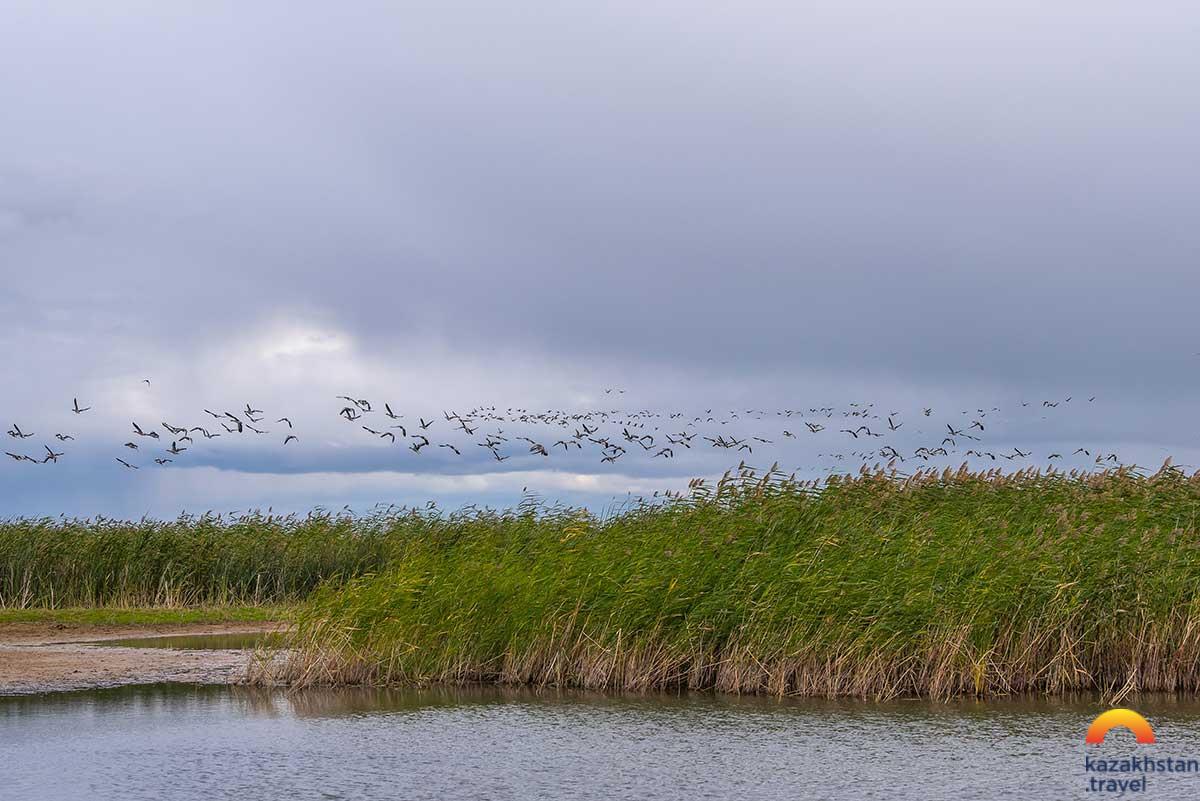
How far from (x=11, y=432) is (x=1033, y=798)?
67.1 ft

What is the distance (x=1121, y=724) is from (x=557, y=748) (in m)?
6.46

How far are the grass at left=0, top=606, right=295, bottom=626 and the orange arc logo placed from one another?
18061 millimetres

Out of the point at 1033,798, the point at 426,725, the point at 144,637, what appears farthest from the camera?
the point at 144,637

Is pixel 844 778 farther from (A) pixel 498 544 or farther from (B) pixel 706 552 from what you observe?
(A) pixel 498 544

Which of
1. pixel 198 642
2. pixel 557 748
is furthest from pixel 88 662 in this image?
pixel 557 748

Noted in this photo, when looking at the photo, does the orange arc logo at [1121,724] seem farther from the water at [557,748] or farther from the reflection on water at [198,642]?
the reflection on water at [198,642]

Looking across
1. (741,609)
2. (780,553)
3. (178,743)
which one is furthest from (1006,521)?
(178,743)

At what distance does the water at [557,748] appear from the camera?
11.3 metres

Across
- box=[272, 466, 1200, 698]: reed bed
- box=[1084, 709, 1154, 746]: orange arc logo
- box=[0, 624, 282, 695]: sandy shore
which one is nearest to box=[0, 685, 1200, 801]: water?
box=[1084, 709, 1154, 746]: orange arc logo

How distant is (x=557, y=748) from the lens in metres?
13.1

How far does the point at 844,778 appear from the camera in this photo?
38.0 feet

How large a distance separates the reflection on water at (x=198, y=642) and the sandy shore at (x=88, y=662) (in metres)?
0.54

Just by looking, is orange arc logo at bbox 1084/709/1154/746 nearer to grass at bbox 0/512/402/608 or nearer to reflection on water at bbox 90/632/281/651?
reflection on water at bbox 90/632/281/651

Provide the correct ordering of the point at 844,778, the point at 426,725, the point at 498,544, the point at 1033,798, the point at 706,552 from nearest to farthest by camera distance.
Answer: the point at 1033,798 < the point at 844,778 < the point at 426,725 < the point at 706,552 < the point at 498,544
